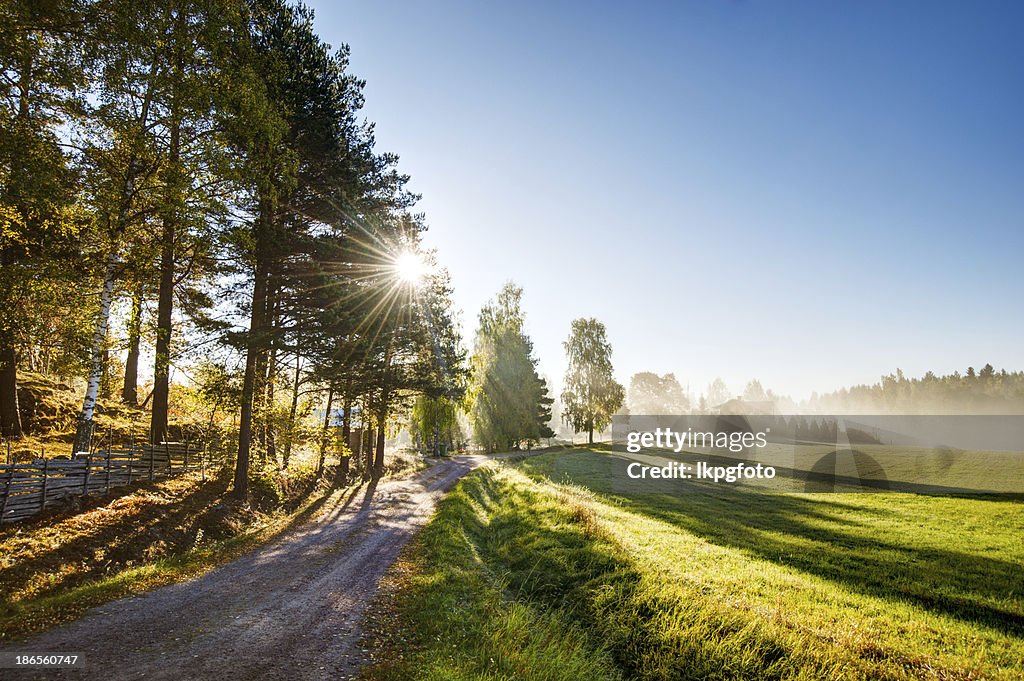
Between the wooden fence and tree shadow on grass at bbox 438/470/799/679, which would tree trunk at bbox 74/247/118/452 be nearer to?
the wooden fence

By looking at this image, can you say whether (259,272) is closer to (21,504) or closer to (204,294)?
(204,294)

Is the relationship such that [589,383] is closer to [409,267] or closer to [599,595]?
[409,267]

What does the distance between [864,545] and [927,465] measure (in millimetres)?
23279

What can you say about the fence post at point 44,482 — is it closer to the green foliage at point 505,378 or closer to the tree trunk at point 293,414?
the tree trunk at point 293,414

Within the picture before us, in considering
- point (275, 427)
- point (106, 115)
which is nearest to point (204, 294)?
point (275, 427)

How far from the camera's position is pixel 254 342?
14477mm

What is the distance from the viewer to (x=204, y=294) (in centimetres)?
1783

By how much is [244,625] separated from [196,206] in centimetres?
1098

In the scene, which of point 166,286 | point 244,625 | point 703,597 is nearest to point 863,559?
point 703,597

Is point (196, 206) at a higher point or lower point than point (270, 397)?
higher

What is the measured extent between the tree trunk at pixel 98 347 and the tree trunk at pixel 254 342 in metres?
3.65

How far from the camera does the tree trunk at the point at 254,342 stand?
14672mm

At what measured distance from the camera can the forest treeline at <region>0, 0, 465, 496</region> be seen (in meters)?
10.8

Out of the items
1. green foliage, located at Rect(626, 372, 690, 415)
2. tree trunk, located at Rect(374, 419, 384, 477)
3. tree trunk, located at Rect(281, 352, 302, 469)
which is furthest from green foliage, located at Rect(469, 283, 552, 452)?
green foliage, located at Rect(626, 372, 690, 415)
